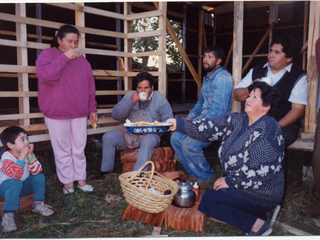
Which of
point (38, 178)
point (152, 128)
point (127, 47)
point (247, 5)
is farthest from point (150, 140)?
point (247, 5)

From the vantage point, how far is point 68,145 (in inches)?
140

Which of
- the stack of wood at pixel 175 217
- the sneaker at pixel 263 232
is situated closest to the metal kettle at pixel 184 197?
the stack of wood at pixel 175 217

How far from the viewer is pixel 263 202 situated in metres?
2.54

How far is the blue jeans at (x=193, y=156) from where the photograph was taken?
12.9 feet

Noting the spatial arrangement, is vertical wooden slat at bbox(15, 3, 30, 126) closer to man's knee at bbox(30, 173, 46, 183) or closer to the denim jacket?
man's knee at bbox(30, 173, 46, 183)

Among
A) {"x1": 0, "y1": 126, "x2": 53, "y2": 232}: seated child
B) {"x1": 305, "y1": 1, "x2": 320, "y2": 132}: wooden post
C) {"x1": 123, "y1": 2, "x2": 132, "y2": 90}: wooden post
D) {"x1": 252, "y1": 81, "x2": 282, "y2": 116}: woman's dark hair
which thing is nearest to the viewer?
{"x1": 252, "y1": 81, "x2": 282, "y2": 116}: woman's dark hair

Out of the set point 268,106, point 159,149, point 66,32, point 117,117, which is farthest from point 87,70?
point 268,106

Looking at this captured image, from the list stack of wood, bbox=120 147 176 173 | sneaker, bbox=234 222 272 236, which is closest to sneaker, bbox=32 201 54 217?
stack of wood, bbox=120 147 176 173

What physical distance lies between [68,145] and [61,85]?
2.52 ft

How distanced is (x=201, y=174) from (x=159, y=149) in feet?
2.36

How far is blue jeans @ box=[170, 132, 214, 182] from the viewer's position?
3939 mm

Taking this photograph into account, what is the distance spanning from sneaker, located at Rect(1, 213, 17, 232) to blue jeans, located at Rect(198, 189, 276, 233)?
1.92m

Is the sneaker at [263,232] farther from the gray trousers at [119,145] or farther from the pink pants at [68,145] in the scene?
the pink pants at [68,145]

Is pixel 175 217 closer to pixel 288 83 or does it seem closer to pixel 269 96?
pixel 269 96
